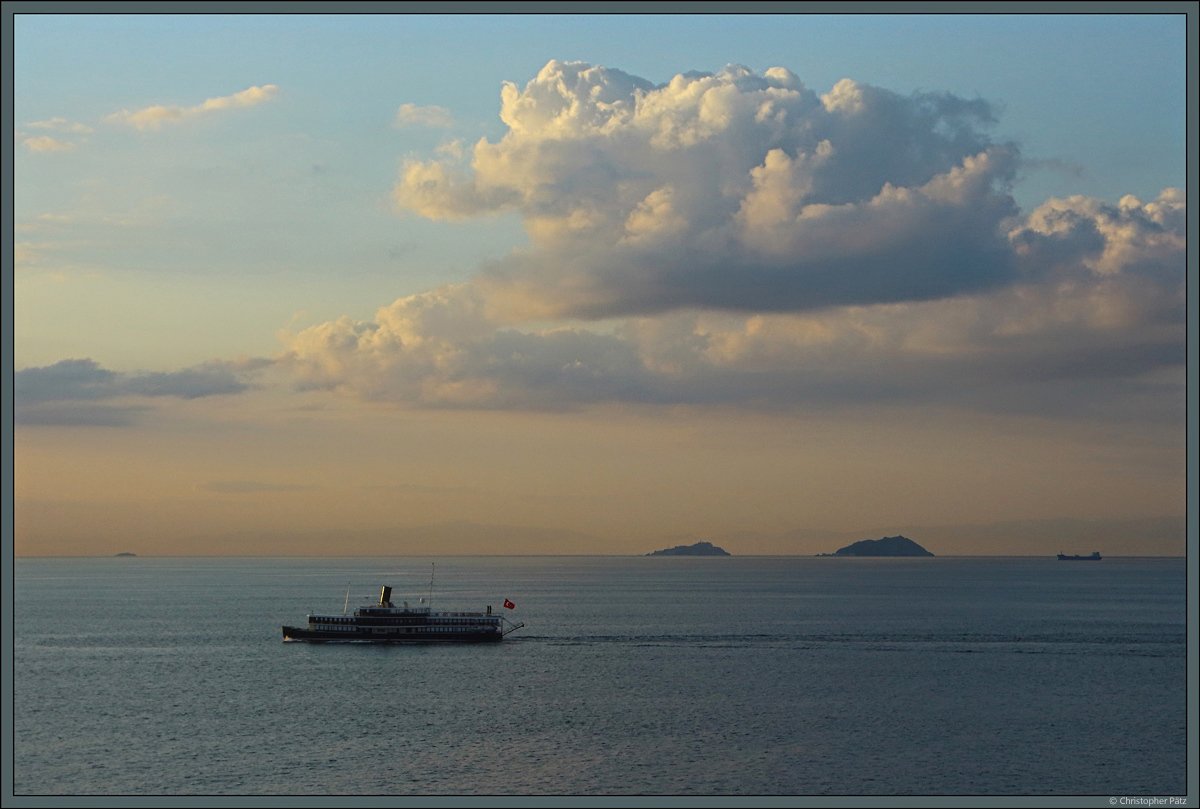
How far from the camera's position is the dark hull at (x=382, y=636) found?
517 ft

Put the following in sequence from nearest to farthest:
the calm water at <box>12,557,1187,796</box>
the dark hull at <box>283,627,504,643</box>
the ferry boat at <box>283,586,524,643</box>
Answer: the calm water at <box>12,557,1187,796</box> → the dark hull at <box>283,627,504,643</box> → the ferry boat at <box>283,586,524,643</box>

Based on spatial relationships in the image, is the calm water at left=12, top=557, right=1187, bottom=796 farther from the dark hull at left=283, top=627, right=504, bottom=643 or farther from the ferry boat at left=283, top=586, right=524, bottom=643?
the ferry boat at left=283, top=586, right=524, bottom=643

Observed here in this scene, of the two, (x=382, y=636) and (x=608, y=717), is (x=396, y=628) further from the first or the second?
(x=608, y=717)

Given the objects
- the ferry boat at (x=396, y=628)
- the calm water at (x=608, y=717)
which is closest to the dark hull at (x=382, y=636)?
the ferry boat at (x=396, y=628)

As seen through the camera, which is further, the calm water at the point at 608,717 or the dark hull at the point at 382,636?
the dark hull at the point at 382,636

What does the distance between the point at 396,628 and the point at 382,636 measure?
7.75 ft

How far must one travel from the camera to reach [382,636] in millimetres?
157750

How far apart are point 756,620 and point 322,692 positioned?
10654 cm

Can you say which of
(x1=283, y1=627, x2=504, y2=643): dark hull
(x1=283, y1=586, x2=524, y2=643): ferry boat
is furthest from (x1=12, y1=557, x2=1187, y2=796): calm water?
(x1=283, y1=586, x2=524, y2=643): ferry boat

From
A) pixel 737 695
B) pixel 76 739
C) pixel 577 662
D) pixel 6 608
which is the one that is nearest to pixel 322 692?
pixel 76 739

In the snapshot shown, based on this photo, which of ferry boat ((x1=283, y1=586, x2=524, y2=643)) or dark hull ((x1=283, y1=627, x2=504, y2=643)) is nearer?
dark hull ((x1=283, y1=627, x2=504, y2=643))

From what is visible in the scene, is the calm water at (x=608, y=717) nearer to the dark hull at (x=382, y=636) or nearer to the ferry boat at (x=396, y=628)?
the dark hull at (x=382, y=636)

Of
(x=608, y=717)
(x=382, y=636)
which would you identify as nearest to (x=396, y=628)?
(x=382, y=636)

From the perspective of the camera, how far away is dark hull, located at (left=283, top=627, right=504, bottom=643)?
158 m
